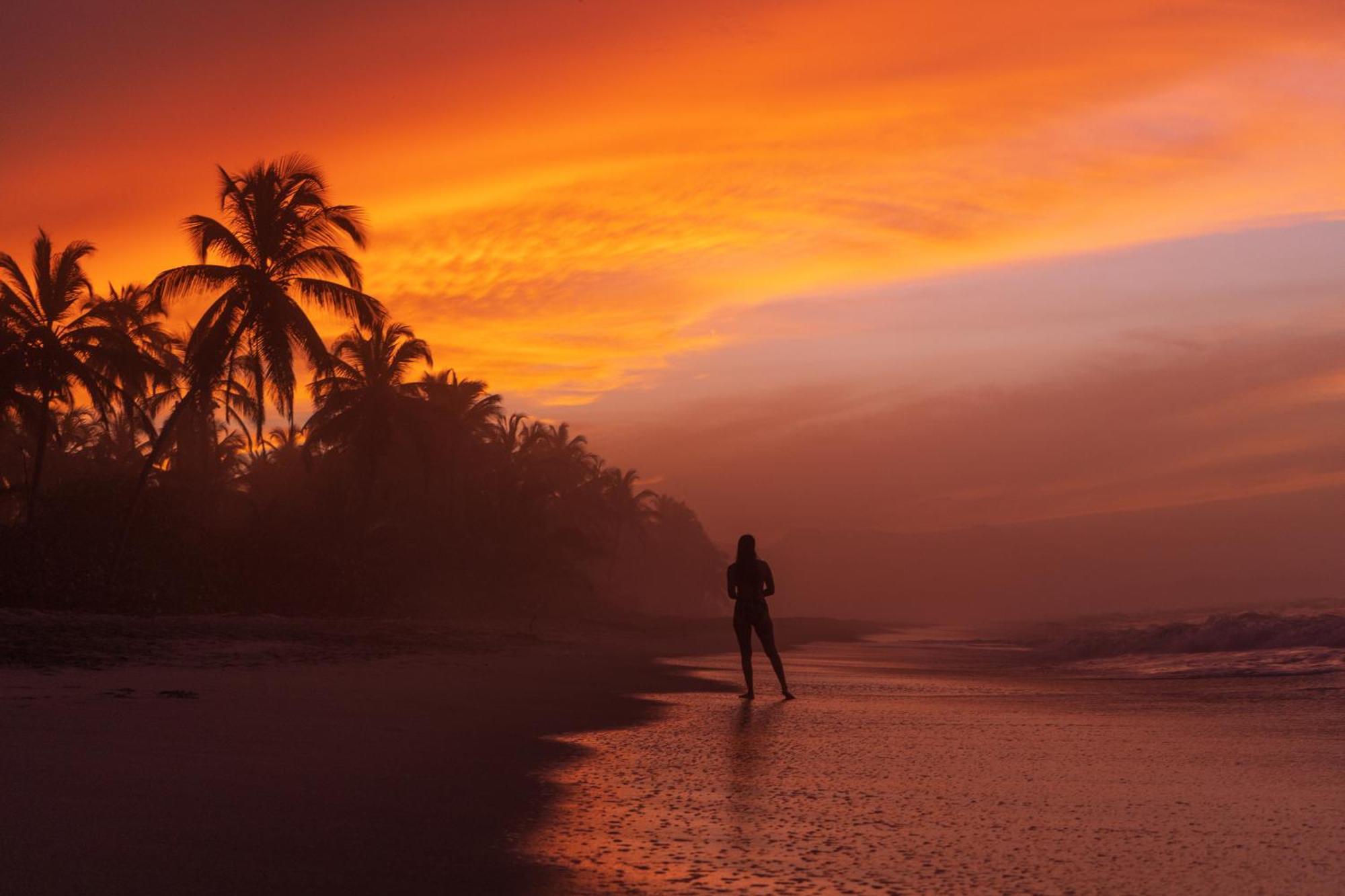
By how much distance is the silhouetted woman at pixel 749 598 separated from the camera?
11164mm

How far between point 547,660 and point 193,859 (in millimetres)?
12694

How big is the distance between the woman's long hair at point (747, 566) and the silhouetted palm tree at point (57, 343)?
1872 cm

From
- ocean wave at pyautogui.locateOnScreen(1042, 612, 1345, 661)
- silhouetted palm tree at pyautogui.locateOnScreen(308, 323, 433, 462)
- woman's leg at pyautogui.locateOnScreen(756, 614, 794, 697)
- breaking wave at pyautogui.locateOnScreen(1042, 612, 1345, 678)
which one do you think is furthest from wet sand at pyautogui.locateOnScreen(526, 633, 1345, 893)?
silhouetted palm tree at pyautogui.locateOnScreen(308, 323, 433, 462)

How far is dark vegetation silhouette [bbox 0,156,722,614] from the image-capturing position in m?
23.9

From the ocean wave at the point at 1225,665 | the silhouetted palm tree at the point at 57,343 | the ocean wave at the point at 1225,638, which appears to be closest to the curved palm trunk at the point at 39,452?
the silhouetted palm tree at the point at 57,343

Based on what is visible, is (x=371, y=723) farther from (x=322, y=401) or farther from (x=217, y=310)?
(x=322, y=401)

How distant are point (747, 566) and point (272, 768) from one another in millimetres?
6809

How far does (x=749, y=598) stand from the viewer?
1134cm

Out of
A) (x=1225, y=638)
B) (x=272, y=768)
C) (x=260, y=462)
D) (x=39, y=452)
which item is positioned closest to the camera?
(x=272, y=768)

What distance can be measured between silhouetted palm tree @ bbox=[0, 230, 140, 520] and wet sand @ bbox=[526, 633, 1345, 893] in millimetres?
20711

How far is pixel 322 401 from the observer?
34969 mm

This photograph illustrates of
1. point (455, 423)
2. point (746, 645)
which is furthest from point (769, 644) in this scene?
point (455, 423)

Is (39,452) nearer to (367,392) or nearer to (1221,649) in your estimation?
(367,392)

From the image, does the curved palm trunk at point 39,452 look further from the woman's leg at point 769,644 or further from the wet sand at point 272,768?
the woman's leg at point 769,644
